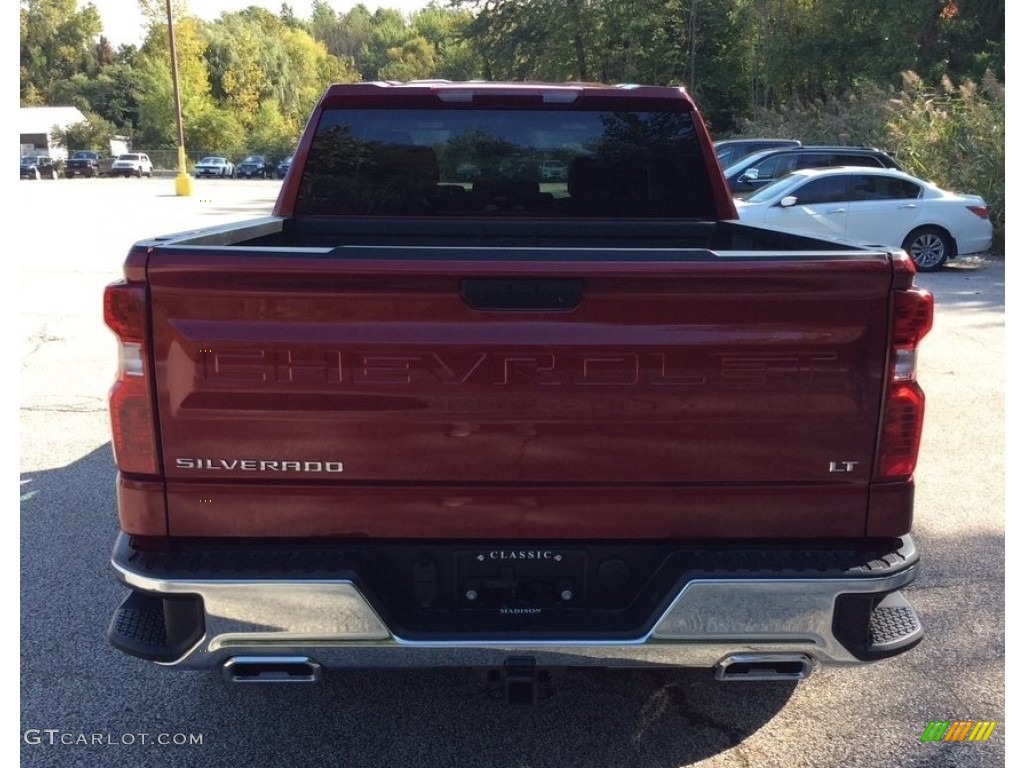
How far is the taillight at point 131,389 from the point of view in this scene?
8.46 ft

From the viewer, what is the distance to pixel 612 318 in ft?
8.54

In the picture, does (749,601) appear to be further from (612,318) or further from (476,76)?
(476,76)

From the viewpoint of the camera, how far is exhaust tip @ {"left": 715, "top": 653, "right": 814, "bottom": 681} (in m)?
2.75

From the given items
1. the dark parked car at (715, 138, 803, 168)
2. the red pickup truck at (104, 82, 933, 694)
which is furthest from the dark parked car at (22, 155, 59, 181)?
the red pickup truck at (104, 82, 933, 694)

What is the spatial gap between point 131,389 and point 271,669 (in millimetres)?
917

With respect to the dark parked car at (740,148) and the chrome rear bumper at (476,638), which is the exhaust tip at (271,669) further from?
the dark parked car at (740,148)

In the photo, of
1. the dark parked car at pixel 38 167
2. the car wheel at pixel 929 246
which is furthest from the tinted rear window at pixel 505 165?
the dark parked car at pixel 38 167

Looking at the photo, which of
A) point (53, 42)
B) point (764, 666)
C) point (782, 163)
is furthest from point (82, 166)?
point (764, 666)

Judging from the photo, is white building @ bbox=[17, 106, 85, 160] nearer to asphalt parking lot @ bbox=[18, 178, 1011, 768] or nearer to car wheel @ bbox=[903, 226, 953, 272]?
car wheel @ bbox=[903, 226, 953, 272]

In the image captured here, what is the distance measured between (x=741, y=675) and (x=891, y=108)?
24.1m

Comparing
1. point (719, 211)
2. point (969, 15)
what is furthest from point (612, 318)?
point (969, 15)

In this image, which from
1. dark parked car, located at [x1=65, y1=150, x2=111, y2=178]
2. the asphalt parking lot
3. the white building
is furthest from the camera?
the white building

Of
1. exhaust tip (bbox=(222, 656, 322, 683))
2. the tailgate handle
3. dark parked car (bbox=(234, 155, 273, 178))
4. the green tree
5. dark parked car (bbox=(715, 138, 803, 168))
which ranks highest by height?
the green tree

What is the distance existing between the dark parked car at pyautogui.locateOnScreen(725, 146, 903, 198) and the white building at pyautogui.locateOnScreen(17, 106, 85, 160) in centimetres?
6980
